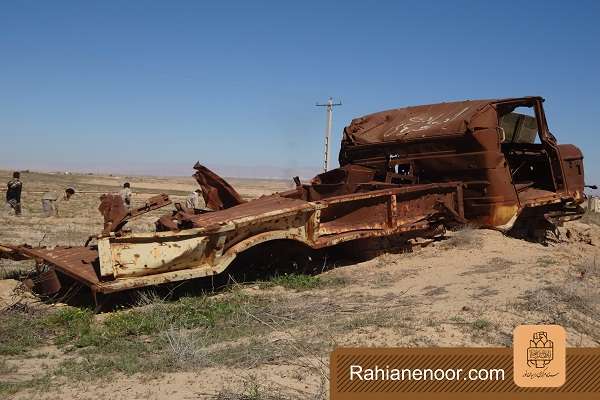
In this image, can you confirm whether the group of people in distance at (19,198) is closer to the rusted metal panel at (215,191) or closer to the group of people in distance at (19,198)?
the group of people in distance at (19,198)

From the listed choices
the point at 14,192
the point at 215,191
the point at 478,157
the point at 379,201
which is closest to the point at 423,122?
the point at 478,157

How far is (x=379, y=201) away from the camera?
22.4ft

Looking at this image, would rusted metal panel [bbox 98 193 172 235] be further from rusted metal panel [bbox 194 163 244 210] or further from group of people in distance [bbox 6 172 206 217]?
group of people in distance [bbox 6 172 206 217]

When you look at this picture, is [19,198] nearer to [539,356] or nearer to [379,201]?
[379,201]

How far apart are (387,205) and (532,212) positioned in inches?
120

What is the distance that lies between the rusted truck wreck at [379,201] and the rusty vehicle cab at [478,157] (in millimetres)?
16

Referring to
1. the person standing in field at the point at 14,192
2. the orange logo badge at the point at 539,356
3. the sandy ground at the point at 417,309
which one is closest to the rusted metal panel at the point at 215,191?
the sandy ground at the point at 417,309

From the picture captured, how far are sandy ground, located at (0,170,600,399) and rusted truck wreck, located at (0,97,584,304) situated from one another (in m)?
0.50

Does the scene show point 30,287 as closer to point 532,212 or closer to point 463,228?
point 463,228

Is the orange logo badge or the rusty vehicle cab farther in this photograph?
the rusty vehicle cab

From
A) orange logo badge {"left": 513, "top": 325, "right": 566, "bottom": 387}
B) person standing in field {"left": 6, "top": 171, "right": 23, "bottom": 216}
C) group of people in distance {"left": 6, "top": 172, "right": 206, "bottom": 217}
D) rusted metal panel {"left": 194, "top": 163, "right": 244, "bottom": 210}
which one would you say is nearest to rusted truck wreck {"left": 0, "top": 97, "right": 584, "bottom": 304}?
rusted metal panel {"left": 194, "top": 163, "right": 244, "bottom": 210}

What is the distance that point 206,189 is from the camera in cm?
731

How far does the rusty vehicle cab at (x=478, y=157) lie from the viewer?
769cm

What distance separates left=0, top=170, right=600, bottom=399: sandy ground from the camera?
3449 millimetres
